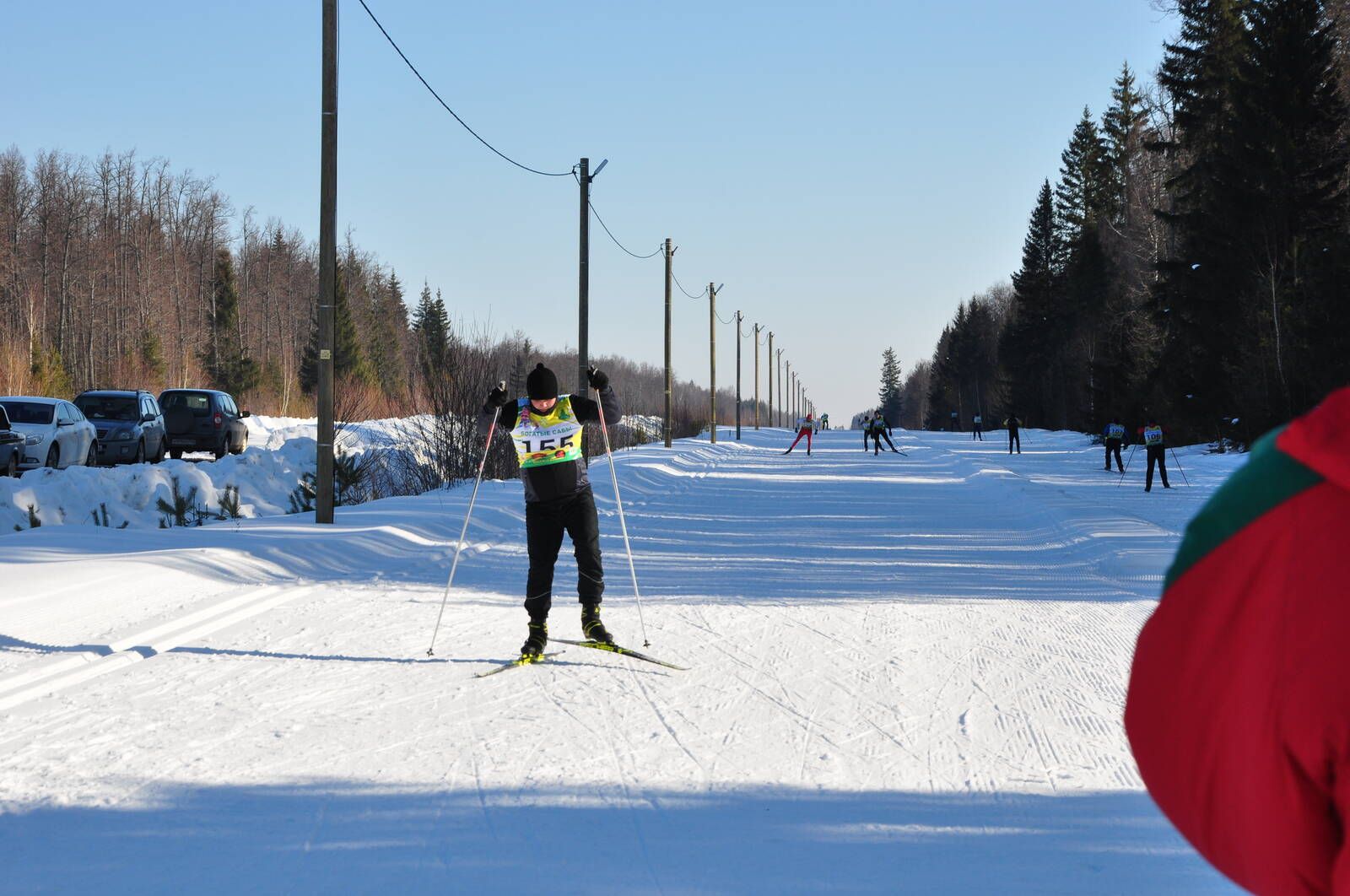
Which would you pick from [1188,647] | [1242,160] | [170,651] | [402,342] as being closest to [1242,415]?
[1242,160]

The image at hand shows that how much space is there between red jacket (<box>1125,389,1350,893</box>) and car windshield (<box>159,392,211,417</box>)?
1330 inches

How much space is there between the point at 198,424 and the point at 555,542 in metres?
26.6

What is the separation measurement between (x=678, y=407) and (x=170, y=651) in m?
70.9

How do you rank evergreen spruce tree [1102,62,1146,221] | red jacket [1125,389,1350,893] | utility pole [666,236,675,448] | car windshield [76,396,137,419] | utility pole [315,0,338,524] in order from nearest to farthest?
red jacket [1125,389,1350,893] < utility pole [315,0,338,524] < car windshield [76,396,137,419] < utility pole [666,236,675,448] < evergreen spruce tree [1102,62,1146,221]

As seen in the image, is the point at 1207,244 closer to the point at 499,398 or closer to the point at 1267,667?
the point at 499,398

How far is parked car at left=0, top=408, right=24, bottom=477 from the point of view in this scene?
22.2 m

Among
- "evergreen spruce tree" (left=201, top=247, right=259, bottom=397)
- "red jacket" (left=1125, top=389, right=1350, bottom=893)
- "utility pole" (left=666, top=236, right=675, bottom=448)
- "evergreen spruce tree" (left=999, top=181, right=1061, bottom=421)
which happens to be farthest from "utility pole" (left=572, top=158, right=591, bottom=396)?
"evergreen spruce tree" (left=999, top=181, right=1061, bottom=421)

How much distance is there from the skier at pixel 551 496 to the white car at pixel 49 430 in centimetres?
1839

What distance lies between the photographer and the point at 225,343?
90.3 meters

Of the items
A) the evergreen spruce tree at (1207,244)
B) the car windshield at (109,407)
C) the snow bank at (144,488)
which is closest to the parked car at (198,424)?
the car windshield at (109,407)

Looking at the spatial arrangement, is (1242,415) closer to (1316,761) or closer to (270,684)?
(270,684)

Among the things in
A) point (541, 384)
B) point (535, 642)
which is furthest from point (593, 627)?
point (541, 384)

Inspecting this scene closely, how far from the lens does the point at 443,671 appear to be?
8.23 meters

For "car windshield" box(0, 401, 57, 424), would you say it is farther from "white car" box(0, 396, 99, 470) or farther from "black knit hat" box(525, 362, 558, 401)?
"black knit hat" box(525, 362, 558, 401)
